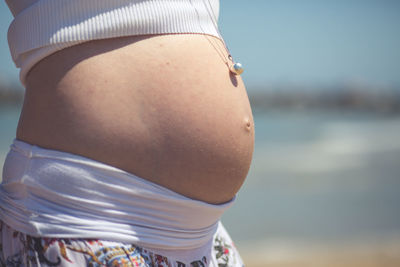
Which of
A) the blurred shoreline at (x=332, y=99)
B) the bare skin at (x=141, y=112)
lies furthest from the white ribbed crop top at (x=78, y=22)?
the blurred shoreline at (x=332, y=99)

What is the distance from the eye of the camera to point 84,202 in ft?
3.30

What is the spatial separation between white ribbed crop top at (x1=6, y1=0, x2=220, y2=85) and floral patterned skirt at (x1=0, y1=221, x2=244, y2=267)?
17.8 inches

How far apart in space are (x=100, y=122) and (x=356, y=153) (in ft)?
36.9

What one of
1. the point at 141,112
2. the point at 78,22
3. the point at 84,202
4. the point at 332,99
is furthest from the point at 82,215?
the point at 332,99

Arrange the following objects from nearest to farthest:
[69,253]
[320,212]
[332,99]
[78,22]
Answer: [69,253], [78,22], [320,212], [332,99]

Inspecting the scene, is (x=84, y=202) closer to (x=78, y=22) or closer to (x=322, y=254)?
(x=78, y=22)

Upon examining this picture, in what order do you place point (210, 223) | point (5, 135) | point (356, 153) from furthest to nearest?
1. point (5, 135)
2. point (356, 153)
3. point (210, 223)

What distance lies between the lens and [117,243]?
3.30 ft

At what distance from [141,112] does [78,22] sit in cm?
28

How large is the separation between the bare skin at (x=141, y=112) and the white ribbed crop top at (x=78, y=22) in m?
0.02

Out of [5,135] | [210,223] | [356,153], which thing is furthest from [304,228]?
[5,135]

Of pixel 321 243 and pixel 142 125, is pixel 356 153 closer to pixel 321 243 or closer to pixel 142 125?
pixel 321 243

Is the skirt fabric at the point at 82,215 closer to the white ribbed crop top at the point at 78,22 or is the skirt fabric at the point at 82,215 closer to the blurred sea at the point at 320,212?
the white ribbed crop top at the point at 78,22

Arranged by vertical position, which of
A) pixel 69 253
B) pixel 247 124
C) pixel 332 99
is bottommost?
pixel 332 99
